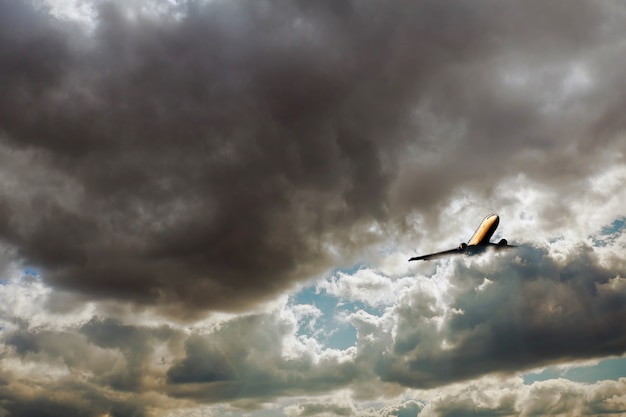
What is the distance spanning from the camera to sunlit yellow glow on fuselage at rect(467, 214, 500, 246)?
178m

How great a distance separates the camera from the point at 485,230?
179 m

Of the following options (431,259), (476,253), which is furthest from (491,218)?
(431,259)

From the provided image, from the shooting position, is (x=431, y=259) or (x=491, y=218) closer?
(x=491, y=218)

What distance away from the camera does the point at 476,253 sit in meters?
186

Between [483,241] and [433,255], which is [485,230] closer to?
[483,241]

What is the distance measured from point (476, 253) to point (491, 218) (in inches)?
576

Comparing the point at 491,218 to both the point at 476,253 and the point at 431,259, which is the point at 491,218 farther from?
the point at 431,259

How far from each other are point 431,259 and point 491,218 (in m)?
28.1

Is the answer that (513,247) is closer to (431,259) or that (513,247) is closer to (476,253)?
(476,253)

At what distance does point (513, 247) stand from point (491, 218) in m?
15.1

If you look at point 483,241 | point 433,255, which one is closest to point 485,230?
point 483,241

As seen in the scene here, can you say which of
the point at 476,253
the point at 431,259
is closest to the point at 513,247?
the point at 476,253

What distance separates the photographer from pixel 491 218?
178000mm

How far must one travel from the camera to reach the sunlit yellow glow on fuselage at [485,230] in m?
178
